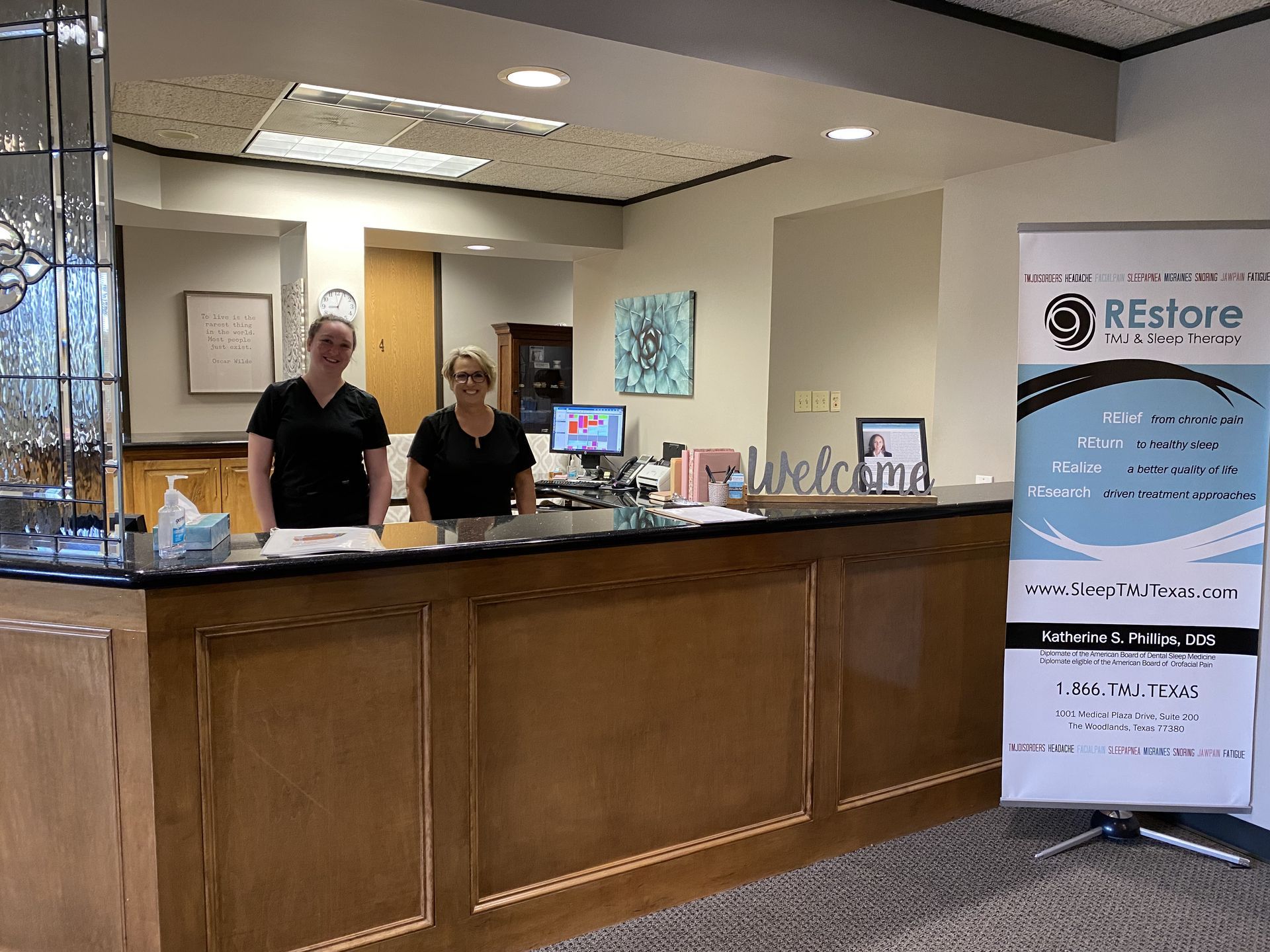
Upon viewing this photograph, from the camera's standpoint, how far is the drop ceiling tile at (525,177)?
481 centimetres

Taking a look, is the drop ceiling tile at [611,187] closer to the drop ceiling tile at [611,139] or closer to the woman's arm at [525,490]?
the drop ceiling tile at [611,139]

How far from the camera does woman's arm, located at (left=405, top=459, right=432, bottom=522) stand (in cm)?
332

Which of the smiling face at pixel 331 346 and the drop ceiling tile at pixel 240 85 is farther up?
the drop ceiling tile at pixel 240 85

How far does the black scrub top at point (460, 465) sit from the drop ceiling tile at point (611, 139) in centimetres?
145

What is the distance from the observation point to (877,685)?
2.72m

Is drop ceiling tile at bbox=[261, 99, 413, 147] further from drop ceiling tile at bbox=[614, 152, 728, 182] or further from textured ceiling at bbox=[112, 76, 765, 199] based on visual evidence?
drop ceiling tile at bbox=[614, 152, 728, 182]

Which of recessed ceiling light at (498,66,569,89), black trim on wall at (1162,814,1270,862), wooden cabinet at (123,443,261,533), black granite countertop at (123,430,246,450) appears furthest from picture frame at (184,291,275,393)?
black trim on wall at (1162,814,1270,862)

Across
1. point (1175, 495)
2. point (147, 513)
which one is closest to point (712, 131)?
point (1175, 495)

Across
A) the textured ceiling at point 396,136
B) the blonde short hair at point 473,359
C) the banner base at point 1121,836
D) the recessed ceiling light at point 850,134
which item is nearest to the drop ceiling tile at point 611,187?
the textured ceiling at point 396,136

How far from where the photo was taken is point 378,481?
129 inches

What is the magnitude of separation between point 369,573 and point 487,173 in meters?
3.51

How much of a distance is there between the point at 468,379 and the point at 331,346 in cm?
48

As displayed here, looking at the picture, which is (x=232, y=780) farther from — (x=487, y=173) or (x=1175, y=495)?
(x=487, y=173)

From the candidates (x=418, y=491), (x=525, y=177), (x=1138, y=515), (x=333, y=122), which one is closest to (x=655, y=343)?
(x=525, y=177)
